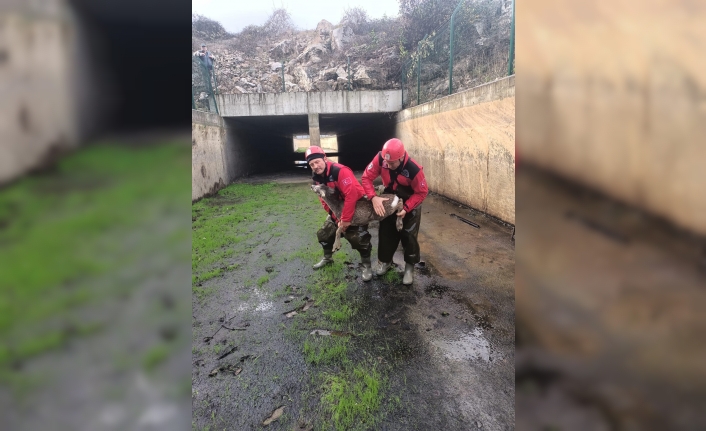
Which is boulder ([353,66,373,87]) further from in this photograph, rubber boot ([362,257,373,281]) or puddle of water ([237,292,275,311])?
puddle of water ([237,292,275,311])

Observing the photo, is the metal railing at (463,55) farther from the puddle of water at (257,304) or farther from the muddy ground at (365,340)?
the puddle of water at (257,304)

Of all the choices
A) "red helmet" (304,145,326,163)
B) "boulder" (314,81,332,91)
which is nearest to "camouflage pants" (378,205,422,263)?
A: "red helmet" (304,145,326,163)

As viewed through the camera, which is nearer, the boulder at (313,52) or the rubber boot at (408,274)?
the rubber boot at (408,274)

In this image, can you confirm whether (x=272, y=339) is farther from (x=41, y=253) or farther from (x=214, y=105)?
(x=214, y=105)

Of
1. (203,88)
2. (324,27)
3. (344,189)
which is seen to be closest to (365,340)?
(344,189)

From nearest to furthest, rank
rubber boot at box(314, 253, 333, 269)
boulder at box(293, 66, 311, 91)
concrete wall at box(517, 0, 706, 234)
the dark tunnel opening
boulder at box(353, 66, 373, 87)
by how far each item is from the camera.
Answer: concrete wall at box(517, 0, 706, 234) → rubber boot at box(314, 253, 333, 269) → the dark tunnel opening → boulder at box(353, 66, 373, 87) → boulder at box(293, 66, 311, 91)

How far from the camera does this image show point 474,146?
22.7ft

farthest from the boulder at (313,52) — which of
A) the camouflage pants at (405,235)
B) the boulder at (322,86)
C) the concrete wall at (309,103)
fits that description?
the camouflage pants at (405,235)

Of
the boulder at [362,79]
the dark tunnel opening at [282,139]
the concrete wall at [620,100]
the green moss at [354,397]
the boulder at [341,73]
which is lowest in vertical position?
the green moss at [354,397]

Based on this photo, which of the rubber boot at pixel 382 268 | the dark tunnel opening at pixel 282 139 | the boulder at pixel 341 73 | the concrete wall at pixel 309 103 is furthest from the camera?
the boulder at pixel 341 73

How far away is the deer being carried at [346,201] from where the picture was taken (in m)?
3.75

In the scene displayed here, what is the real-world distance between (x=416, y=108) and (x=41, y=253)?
10.6m

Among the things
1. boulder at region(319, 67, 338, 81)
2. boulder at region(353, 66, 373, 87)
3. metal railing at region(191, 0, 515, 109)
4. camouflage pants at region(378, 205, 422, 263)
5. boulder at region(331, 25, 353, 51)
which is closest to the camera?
camouflage pants at region(378, 205, 422, 263)

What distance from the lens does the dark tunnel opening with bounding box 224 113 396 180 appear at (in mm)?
13680
